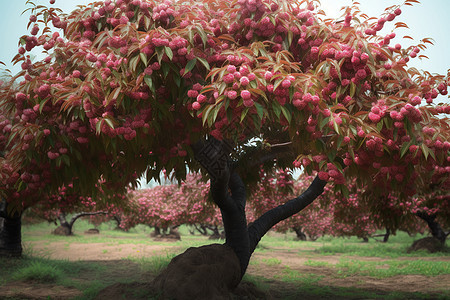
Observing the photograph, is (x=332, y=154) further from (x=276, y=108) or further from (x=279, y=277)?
(x=279, y=277)

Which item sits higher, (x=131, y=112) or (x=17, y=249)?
(x=131, y=112)

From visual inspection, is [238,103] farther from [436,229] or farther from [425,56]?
[436,229]

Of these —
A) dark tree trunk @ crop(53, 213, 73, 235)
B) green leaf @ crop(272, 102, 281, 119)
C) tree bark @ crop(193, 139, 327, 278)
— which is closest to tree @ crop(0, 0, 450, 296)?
green leaf @ crop(272, 102, 281, 119)

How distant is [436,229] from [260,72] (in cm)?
1756

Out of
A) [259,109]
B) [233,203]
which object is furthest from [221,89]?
[233,203]

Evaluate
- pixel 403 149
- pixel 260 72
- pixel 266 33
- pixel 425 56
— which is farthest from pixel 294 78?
pixel 425 56

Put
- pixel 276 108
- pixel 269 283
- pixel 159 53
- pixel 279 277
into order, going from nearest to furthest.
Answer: pixel 276 108 < pixel 159 53 < pixel 269 283 < pixel 279 277

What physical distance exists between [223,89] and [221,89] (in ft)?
0.06

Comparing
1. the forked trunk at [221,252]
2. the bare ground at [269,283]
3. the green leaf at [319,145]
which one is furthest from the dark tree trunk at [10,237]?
the green leaf at [319,145]

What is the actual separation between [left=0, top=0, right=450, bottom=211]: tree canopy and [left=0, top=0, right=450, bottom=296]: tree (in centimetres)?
1

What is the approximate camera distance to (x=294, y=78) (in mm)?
3115

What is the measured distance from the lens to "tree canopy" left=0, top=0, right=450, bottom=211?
10.8 feet

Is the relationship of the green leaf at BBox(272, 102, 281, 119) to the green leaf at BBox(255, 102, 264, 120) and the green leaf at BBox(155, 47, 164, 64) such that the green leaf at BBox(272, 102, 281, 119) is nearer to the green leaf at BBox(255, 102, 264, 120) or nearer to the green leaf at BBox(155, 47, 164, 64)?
the green leaf at BBox(255, 102, 264, 120)

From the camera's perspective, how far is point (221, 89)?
3.05m
